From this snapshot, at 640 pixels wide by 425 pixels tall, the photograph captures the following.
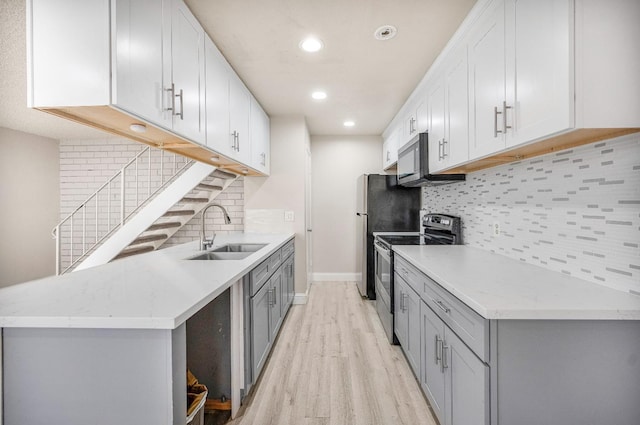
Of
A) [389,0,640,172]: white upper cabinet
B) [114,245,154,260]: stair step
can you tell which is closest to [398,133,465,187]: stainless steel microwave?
[389,0,640,172]: white upper cabinet

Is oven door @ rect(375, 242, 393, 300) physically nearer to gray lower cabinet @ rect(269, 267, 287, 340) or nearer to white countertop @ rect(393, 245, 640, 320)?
white countertop @ rect(393, 245, 640, 320)

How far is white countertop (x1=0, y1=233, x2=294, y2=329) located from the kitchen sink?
1.96ft

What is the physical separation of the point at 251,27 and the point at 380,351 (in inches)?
105

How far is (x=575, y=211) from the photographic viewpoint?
4.69 ft

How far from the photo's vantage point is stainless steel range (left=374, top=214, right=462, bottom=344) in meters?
2.65

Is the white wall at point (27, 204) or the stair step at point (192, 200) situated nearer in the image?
the stair step at point (192, 200)

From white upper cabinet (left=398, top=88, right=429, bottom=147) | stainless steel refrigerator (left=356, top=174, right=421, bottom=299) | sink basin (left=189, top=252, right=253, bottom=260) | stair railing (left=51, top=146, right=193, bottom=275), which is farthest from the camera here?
stair railing (left=51, top=146, right=193, bottom=275)

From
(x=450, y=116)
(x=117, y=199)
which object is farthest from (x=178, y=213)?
(x=450, y=116)

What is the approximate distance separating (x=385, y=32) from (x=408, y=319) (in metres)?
2.00

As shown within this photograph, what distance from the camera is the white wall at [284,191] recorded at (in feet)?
12.4

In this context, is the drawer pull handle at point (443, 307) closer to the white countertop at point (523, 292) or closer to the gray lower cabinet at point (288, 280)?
the white countertop at point (523, 292)

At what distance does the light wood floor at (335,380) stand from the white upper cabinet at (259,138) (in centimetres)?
177

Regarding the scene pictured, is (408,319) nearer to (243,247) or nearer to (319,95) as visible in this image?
(243,247)

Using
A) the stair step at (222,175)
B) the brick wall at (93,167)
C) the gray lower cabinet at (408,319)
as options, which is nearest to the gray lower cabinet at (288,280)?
the gray lower cabinet at (408,319)
